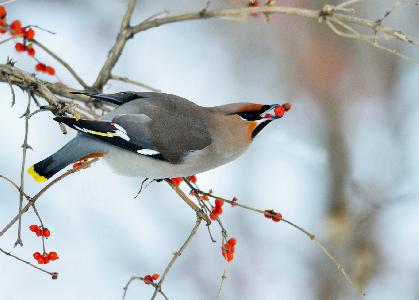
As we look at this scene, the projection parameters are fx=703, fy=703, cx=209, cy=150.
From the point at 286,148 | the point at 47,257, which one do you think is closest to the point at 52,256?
the point at 47,257

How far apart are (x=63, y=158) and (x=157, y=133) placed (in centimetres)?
45

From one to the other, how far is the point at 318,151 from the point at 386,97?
29.9 inches

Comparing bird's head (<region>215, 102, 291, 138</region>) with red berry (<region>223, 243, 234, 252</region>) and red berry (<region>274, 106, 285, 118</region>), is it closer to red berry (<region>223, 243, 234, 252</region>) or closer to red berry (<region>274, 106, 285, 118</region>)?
red berry (<region>274, 106, 285, 118</region>)

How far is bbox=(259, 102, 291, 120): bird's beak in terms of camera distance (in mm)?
3127

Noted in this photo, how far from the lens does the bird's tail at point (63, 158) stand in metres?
3.12

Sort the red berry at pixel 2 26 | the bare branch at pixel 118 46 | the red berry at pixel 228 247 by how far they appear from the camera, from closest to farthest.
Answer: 1. the red berry at pixel 2 26
2. the red berry at pixel 228 247
3. the bare branch at pixel 118 46

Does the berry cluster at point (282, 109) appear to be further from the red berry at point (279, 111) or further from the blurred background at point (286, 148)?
the blurred background at point (286, 148)

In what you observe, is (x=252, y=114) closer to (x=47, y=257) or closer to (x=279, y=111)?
(x=279, y=111)

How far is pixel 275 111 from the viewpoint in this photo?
317cm

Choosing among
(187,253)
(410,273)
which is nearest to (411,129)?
(410,273)

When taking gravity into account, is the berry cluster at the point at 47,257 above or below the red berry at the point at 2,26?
below

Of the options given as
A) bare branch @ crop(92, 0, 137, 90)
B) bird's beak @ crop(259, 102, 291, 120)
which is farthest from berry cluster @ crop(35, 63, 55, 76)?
bird's beak @ crop(259, 102, 291, 120)

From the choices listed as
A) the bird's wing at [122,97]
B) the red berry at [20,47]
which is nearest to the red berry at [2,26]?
the red berry at [20,47]

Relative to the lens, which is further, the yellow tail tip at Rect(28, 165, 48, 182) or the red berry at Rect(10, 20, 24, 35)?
the yellow tail tip at Rect(28, 165, 48, 182)
